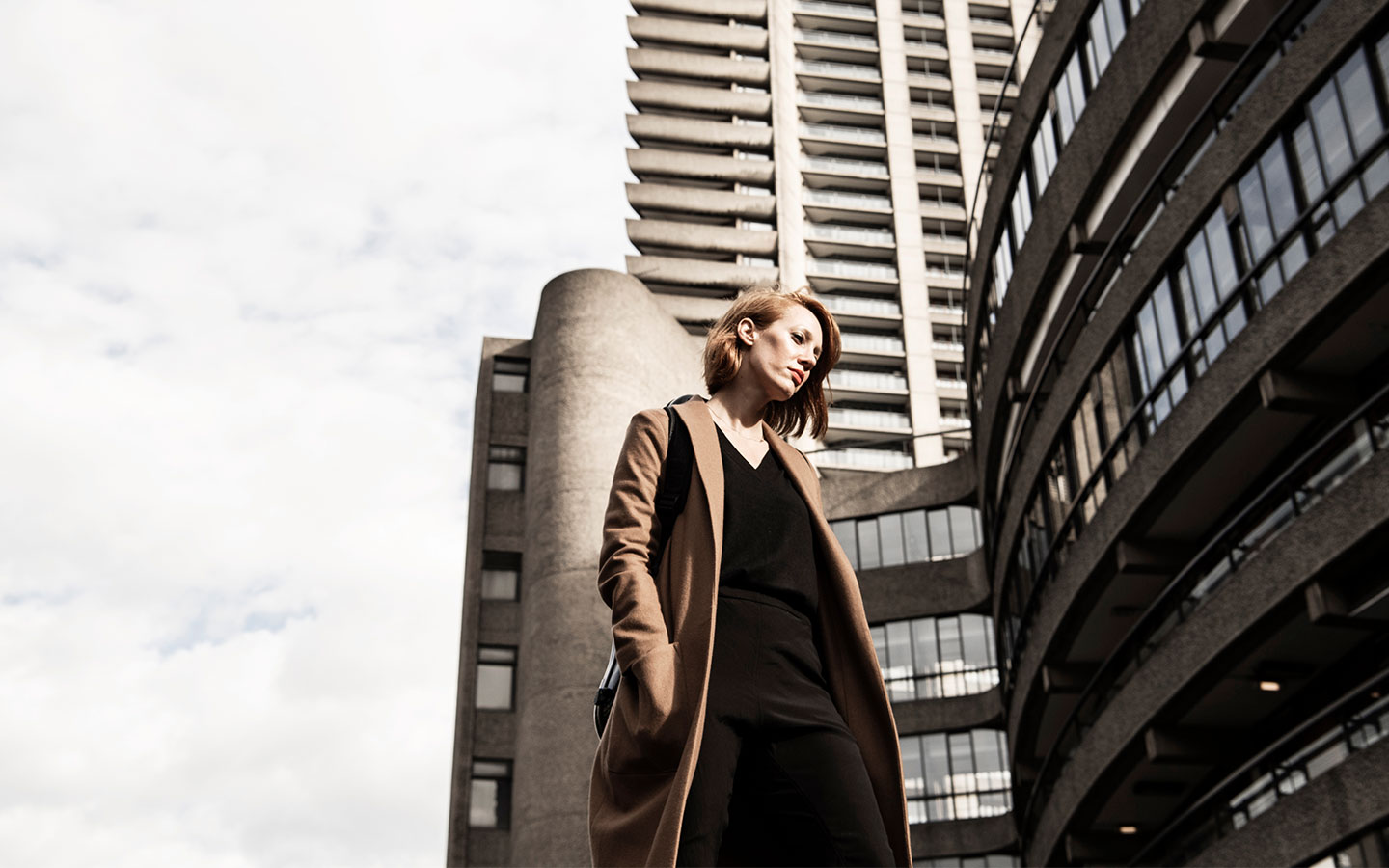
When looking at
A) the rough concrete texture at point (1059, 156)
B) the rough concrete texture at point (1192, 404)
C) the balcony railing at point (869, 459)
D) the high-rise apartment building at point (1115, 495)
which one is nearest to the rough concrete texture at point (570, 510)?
the high-rise apartment building at point (1115, 495)

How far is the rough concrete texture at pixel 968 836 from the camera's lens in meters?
35.9

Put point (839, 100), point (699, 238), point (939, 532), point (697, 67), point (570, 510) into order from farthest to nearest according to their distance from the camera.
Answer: point (697, 67)
point (839, 100)
point (699, 238)
point (939, 532)
point (570, 510)

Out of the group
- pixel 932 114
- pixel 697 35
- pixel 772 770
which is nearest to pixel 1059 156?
pixel 772 770

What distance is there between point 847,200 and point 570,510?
2104 inches

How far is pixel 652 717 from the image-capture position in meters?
3.13

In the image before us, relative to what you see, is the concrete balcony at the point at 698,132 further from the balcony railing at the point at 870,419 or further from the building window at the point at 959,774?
the building window at the point at 959,774

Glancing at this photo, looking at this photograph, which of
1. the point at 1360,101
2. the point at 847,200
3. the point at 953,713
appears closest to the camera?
the point at 1360,101

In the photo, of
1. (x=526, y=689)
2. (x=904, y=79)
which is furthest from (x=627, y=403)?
(x=904, y=79)

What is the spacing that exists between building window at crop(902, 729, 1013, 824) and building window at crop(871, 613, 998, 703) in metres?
1.24

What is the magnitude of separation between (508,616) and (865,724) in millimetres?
34348

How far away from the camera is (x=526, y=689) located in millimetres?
34125

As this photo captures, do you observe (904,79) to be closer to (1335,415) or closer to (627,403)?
(627,403)

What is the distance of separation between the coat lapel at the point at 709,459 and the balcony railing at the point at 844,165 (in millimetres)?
83534

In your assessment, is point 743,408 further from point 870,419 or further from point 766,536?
point 870,419
